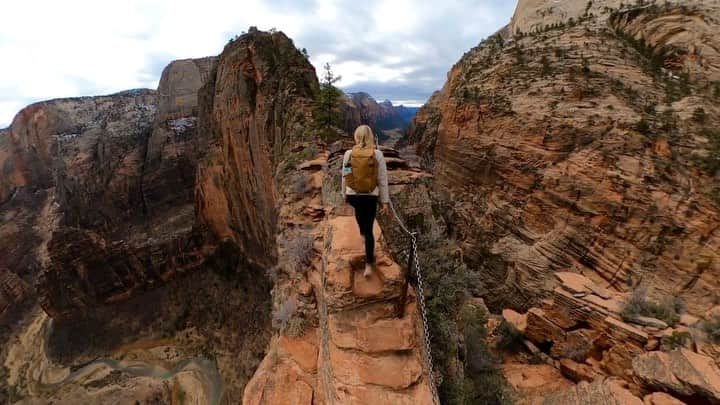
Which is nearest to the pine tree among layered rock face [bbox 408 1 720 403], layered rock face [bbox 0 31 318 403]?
layered rock face [bbox 0 31 318 403]

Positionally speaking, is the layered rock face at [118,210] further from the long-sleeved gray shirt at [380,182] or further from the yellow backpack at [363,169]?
the yellow backpack at [363,169]

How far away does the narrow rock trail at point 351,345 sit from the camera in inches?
134

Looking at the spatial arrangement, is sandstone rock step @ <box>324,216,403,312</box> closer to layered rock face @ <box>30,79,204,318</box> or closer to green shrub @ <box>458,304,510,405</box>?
green shrub @ <box>458,304,510,405</box>

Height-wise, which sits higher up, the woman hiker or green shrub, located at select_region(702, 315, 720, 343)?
the woman hiker

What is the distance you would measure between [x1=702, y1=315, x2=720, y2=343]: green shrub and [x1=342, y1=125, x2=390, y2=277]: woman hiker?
346 inches

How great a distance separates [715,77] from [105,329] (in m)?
42.2

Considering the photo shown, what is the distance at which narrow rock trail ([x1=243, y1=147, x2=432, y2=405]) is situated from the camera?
11.2 feet

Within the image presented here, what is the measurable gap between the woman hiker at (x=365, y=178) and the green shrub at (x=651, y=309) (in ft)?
31.5

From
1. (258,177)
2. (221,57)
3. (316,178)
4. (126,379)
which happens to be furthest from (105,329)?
(316,178)

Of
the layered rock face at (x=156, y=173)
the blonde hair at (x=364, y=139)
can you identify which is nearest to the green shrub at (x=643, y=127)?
the layered rock face at (x=156, y=173)

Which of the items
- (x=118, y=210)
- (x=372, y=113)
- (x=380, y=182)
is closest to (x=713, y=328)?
(x=380, y=182)

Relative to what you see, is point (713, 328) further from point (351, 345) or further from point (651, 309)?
point (351, 345)

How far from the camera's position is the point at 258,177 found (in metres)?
16.4

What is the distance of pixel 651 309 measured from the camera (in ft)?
28.8
